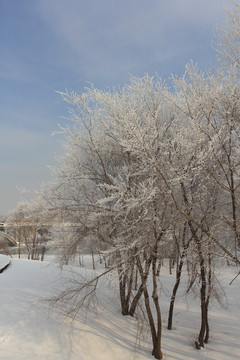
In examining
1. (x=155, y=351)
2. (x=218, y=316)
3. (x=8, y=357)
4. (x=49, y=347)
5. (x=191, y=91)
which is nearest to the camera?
(x=8, y=357)

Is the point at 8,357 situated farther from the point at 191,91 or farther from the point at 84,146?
the point at 191,91

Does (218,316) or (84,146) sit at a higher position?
(84,146)

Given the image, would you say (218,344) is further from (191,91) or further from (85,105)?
(85,105)

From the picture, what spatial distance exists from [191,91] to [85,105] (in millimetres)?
3386

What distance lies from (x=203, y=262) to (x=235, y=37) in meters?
6.01

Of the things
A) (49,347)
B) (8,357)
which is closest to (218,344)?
(49,347)

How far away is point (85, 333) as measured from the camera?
8289 mm

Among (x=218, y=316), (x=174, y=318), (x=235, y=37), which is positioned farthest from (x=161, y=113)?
(x=218, y=316)

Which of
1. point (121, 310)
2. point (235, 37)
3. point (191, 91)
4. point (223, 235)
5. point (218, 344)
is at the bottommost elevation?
point (218, 344)

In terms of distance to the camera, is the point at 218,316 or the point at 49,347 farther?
the point at 218,316

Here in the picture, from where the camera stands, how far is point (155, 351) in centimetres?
815

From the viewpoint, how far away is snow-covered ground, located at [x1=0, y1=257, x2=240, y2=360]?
23.2ft

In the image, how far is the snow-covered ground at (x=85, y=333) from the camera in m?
7.08

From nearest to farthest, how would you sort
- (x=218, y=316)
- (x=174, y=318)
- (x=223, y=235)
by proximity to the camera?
(x=223, y=235), (x=174, y=318), (x=218, y=316)
